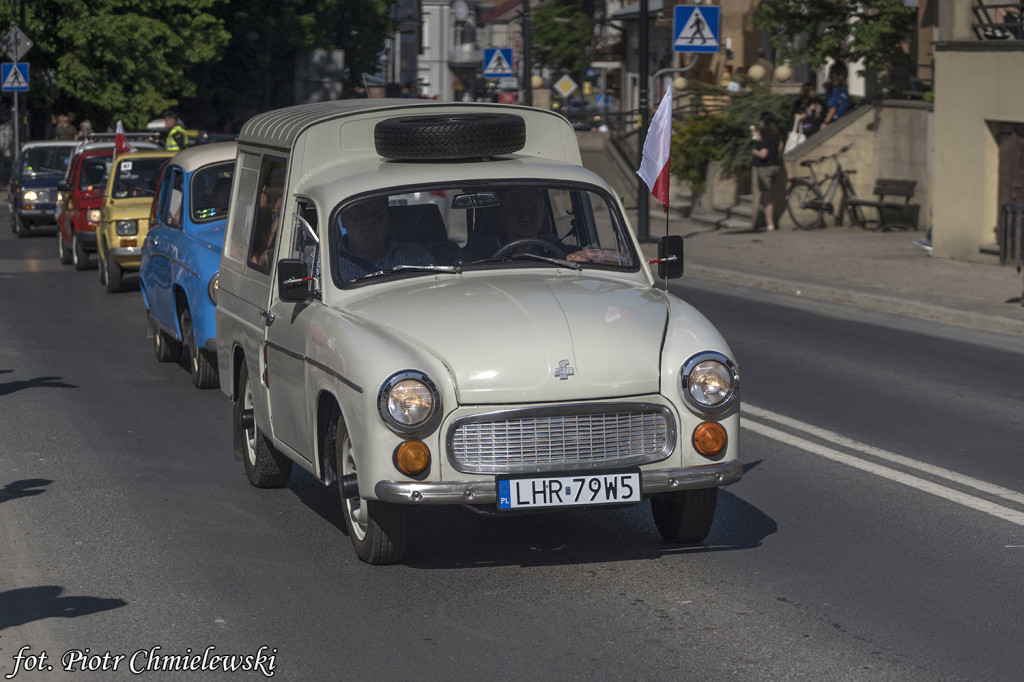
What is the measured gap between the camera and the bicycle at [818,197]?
2647cm

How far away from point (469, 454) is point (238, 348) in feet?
9.02

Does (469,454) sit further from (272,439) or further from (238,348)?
(238,348)

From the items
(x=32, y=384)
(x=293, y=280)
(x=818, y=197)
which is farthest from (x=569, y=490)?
(x=818, y=197)

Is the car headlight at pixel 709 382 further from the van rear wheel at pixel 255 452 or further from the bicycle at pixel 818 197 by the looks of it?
the bicycle at pixel 818 197

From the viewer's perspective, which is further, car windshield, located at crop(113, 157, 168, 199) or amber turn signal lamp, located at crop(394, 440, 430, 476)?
car windshield, located at crop(113, 157, 168, 199)

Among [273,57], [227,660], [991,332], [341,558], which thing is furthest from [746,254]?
[273,57]

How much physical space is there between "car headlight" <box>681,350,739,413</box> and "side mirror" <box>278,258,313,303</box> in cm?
181

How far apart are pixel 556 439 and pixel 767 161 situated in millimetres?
20476

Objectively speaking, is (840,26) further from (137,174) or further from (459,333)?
(459,333)

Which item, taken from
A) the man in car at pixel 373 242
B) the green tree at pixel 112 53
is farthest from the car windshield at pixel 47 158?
the man in car at pixel 373 242

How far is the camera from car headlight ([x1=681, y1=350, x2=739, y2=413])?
658 centimetres

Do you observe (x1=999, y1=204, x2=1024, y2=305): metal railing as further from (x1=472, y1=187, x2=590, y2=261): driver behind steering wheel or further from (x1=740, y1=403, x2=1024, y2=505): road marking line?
(x1=472, y1=187, x2=590, y2=261): driver behind steering wheel

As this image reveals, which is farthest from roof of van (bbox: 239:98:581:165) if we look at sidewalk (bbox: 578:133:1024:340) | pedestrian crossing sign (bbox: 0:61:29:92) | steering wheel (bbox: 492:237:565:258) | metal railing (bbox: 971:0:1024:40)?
pedestrian crossing sign (bbox: 0:61:29:92)

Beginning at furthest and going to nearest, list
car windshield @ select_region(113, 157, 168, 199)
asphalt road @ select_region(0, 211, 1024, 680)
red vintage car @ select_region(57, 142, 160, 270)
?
red vintage car @ select_region(57, 142, 160, 270), car windshield @ select_region(113, 157, 168, 199), asphalt road @ select_region(0, 211, 1024, 680)
